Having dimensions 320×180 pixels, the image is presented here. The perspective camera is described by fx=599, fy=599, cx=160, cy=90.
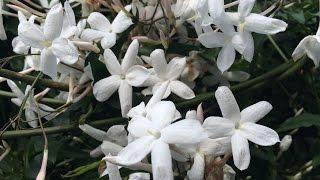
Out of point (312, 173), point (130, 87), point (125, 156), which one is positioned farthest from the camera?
point (312, 173)

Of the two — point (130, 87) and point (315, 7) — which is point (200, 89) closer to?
point (130, 87)

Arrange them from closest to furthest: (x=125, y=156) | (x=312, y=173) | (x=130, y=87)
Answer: (x=125, y=156), (x=130, y=87), (x=312, y=173)

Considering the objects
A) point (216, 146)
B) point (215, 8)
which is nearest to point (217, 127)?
point (216, 146)

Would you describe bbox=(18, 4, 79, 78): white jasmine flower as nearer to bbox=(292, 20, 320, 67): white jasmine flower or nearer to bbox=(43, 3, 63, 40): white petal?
bbox=(43, 3, 63, 40): white petal

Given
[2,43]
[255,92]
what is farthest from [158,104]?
[2,43]

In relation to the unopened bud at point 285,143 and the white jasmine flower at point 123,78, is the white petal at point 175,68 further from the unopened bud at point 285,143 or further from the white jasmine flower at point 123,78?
the unopened bud at point 285,143

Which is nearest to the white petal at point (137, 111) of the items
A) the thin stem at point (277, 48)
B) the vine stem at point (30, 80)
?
the vine stem at point (30, 80)

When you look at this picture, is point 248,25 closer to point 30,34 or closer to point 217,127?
point 217,127

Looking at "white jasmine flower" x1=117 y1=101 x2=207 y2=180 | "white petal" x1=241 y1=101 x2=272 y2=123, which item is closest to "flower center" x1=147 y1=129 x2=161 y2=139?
"white jasmine flower" x1=117 y1=101 x2=207 y2=180
